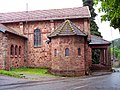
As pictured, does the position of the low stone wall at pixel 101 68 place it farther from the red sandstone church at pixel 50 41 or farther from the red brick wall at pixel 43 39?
the red brick wall at pixel 43 39

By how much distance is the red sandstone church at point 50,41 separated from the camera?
3002 cm

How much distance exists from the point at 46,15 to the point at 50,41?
6.79 metres

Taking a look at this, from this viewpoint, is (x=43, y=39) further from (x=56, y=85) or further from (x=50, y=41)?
(x=56, y=85)

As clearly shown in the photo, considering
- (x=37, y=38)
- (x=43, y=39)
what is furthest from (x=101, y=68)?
(x=37, y=38)

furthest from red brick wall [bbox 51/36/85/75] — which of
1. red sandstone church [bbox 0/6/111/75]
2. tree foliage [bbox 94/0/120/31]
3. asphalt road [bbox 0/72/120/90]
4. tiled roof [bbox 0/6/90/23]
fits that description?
tree foliage [bbox 94/0/120/31]

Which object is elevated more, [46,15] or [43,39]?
[46,15]

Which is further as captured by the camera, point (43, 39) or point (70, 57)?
point (43, 39)

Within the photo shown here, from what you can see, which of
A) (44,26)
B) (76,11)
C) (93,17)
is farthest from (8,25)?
(93,17)

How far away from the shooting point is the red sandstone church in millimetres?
30016

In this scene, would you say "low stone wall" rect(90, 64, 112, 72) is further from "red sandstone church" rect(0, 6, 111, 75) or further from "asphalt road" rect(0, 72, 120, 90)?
"asphalt road" rect(0, 72, 120, 90)

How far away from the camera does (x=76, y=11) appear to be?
1523 inches

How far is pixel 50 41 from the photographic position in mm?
33125

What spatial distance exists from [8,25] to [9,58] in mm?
8782

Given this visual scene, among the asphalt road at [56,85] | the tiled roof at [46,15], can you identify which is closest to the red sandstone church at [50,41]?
the tiled roof at [46,15]
